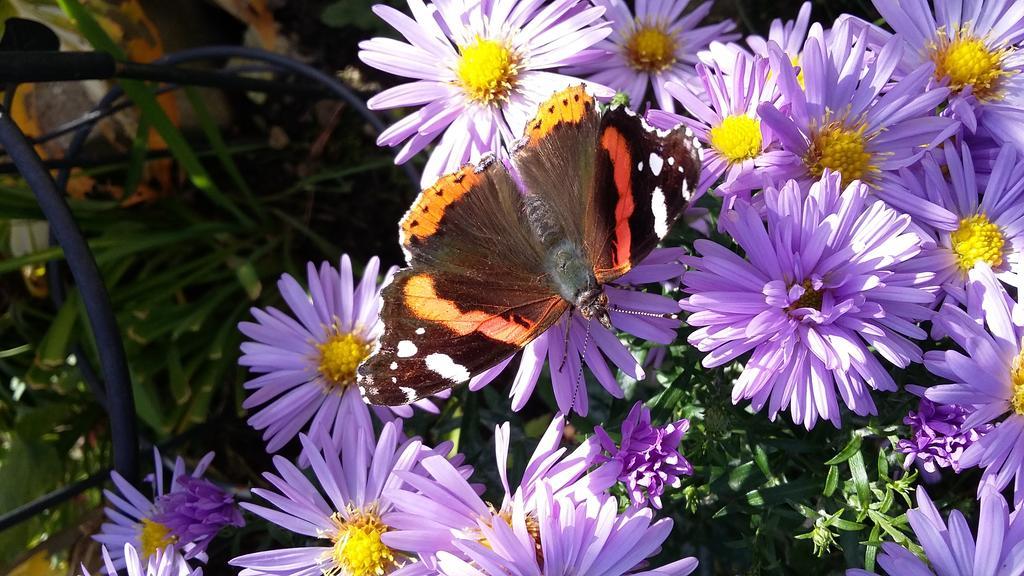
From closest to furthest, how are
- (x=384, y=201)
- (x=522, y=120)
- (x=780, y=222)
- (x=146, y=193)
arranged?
1. (x=780, y=222)
2. (x=522, y=120)
3. (x=146, y=193)
4. (x=384, y=201)

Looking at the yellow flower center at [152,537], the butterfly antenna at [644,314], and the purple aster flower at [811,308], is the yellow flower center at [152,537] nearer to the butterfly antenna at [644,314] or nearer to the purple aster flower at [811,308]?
the butterfly antenna at [644,314]

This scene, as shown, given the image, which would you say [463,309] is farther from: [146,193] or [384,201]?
[146,193]

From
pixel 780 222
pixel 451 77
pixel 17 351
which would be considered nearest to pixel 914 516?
pixel 780 222

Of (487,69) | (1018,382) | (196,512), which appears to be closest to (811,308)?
(1018,382)

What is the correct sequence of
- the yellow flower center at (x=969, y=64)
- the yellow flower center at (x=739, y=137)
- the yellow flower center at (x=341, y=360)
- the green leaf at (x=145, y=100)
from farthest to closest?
the green leaf at (x=145, y=100)
the yellow flower center at (x=341, y=360)
the yellow flower center at (x=969, y=64)
the yellow flower center at (x=739, y=137)

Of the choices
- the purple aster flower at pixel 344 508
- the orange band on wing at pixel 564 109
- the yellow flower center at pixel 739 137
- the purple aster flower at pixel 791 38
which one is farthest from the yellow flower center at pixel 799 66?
the purple aster flower at pixel 344 508

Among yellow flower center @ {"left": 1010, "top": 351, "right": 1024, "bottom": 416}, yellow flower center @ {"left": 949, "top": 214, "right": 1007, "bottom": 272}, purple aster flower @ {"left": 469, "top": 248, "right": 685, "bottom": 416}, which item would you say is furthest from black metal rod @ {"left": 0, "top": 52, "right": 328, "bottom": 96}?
yellow flower center @ {"left": 1010, "top": 351, "right": 1024, "bottom": 416}
